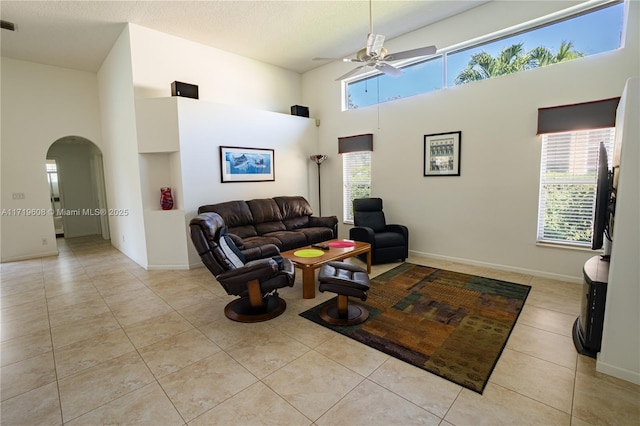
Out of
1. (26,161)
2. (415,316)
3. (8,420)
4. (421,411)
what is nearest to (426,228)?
(415,316)

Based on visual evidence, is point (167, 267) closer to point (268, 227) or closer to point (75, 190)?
point (268, 227)

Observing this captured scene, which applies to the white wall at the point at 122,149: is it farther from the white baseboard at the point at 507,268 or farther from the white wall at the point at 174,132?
the white baseboard at the point at 507,268

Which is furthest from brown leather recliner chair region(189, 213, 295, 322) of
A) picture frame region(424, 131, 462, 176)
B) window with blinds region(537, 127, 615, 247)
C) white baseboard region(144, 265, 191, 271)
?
window with blinds region(537, 127, 615, 247)

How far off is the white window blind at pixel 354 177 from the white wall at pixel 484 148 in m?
0.22

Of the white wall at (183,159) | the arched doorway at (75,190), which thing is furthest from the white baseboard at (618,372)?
the arched doorway at (75,190)

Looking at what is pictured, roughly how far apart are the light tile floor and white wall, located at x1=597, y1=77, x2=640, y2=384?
177mm

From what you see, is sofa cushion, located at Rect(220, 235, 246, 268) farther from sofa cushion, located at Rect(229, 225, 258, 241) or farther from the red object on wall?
the red object on wall

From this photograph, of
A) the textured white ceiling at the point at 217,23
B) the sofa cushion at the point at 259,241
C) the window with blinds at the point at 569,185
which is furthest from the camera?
the sofa cushion at the point at 259,241

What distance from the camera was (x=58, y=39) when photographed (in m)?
4.61

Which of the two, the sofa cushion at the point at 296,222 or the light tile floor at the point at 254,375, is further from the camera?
the sofa cushion at the point at 296,222

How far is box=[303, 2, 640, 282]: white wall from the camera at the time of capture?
365cm

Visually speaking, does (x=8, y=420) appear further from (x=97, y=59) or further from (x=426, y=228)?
(x=97, y=59)

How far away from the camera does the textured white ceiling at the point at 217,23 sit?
3.92m

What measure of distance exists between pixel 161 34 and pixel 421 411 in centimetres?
578
